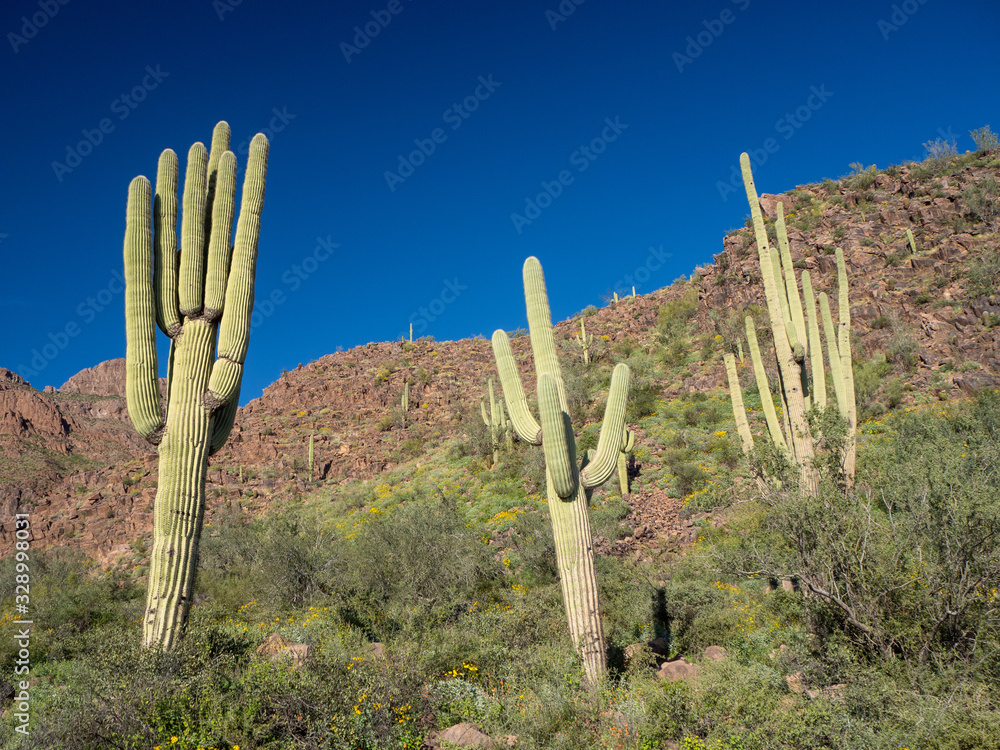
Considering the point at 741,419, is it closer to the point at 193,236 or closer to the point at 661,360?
the point at 193,236

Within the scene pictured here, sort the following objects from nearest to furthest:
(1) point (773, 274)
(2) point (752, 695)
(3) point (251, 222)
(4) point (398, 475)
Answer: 1. (2) point (752, 695)
2. (3) point (251, 222)
3. (1) point (773, 274)
4. (4) point (398, 475)

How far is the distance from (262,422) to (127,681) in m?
30.5

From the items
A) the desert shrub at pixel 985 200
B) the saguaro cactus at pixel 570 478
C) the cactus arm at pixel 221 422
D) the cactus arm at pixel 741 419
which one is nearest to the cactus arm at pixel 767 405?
the cactus arm at pixel 741 419

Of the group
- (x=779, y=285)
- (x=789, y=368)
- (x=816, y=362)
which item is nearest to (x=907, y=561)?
(x=789, y=368)

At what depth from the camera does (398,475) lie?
991 inches

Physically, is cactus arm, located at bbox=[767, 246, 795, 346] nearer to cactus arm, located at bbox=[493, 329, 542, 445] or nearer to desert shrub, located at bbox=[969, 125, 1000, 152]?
cactus arm, located at bbox=[493, 329, 542, 445]

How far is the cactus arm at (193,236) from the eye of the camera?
668 cm

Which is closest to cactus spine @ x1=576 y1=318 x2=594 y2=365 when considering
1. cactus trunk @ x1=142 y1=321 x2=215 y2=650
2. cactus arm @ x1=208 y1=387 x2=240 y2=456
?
cactus arm @ x1=208 y1=387 x2=240 y2=456

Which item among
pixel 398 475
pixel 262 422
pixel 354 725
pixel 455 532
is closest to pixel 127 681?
pixel 354 725

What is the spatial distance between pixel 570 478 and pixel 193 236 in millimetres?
5234

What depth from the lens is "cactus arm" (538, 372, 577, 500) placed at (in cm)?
697

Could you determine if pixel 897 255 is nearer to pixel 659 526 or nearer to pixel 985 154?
pixel 985 154

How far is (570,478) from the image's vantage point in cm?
702

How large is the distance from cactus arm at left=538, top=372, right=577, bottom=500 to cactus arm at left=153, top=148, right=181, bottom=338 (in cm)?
427
